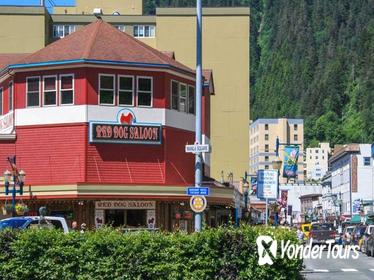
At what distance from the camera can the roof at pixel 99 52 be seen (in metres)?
37.7

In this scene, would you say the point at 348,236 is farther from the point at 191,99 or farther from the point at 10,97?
the point at 10,97

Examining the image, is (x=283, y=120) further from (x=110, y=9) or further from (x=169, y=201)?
(x=169, y=201)

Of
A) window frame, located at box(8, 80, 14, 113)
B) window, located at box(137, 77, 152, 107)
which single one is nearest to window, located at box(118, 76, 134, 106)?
window, located at box(137, 77, 152, 107)

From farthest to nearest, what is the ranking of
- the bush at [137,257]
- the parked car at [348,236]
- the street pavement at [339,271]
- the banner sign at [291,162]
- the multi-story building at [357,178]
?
the multi-story building at [357,178]
the parked car at [348,236]
the banner sign at [291,162]
the street pavement at [339,271]
the bush at [137,257]

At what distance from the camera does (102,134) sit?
37.3 m

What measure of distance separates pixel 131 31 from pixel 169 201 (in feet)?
146

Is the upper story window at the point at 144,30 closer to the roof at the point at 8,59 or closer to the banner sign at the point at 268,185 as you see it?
the roof at the point at 8,59

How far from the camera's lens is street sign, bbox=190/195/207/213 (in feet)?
75.7

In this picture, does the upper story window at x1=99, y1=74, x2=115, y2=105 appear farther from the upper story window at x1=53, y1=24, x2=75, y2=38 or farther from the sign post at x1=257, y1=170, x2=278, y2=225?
the upper story window at x1=53, y1=24, x2=75, y2=38

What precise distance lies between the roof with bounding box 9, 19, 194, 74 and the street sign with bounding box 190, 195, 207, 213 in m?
15.5

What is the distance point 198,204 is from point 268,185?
10.8 meters

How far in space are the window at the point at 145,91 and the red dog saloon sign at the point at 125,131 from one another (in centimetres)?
86

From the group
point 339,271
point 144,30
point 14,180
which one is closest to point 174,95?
point 14,180

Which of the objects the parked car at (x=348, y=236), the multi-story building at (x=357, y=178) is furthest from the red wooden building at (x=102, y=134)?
the multi-story building at (x=357, y=178)
